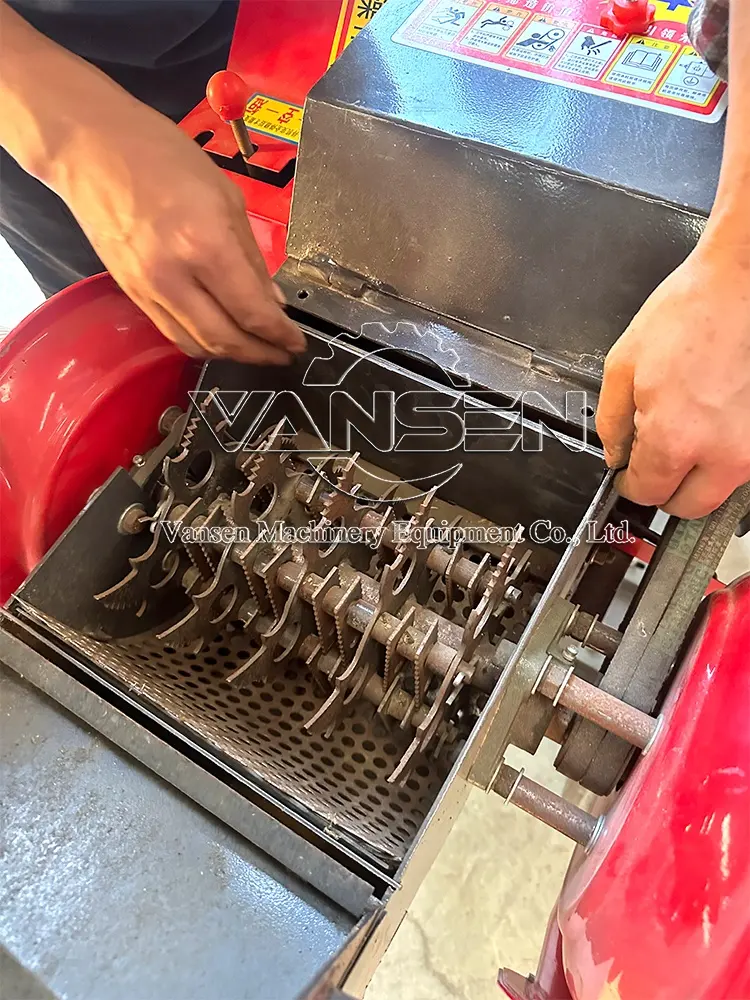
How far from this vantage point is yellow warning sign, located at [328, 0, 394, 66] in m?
0.98

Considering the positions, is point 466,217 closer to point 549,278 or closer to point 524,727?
point 549,278

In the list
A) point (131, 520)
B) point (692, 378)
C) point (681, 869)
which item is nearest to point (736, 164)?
point (692, 378)

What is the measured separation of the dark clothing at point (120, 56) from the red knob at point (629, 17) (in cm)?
53

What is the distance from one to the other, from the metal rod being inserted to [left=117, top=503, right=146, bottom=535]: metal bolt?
16.4 inches

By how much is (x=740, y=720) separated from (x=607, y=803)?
0.20 metres

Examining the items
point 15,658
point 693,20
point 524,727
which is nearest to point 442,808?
point 524,727

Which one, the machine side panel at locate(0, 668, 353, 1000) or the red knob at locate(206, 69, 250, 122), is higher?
the red knob at locate(206, 69, 250, 122)

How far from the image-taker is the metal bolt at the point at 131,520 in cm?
77

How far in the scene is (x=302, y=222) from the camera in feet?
2.80

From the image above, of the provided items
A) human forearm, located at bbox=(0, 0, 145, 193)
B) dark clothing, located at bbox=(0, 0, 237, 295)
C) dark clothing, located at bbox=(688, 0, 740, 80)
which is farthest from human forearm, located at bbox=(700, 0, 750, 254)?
dark clothing, located at bbox=(0, 0, 237, 295)

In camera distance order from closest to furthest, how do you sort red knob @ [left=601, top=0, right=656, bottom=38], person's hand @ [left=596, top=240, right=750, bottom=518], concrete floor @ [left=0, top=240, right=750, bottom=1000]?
person's hand @ [left=596, top=240, right=750, bottom=518] → red knob @ [left=601, top=0, right=656, bottom=38] → concrete floor @ [left=0, top=240, right=750, bottom=1000]

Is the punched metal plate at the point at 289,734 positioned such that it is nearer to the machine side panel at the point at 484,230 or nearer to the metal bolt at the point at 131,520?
the metal bolt at the point at 131,520

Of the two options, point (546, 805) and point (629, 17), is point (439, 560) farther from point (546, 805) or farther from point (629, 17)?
A: point (629, 17)

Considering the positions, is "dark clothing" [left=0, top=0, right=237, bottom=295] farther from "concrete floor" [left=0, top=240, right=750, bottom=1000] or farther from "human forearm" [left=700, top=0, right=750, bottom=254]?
"concrete floor" [left=0, top=240, right=750, bottom=1000]
